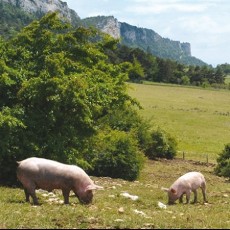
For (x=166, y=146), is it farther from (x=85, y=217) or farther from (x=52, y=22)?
(x=85, y=217)

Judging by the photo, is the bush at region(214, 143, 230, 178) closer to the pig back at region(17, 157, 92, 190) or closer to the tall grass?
the tall grass

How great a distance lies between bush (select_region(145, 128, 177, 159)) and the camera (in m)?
49.7

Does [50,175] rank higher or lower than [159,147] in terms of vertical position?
higher

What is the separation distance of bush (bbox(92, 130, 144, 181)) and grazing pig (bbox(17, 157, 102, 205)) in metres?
16.0

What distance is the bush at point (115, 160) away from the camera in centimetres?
3369

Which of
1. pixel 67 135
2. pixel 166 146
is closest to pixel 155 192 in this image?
pixel 67 135

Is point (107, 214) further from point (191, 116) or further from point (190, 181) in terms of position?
point (191, 116)

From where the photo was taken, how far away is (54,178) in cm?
1723

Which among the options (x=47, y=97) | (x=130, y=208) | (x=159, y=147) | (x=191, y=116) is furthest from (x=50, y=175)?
(x=191, y=116)

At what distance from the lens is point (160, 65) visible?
17812 centimetres

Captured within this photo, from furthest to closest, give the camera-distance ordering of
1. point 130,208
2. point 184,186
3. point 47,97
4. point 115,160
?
point 115,160 < point 47,97 < point 184,186 < point 130,208

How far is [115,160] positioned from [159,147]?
16.5 meters

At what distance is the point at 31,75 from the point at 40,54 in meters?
2.14

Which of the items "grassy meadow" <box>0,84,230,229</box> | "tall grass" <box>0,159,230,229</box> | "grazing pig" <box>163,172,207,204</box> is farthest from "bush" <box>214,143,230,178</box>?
"grazing pig" <box>163,172,207,204</box>
